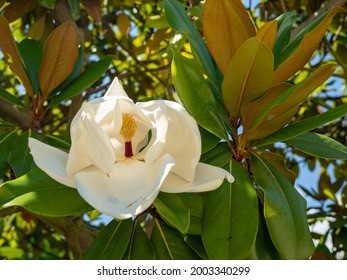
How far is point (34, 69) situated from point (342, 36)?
1701mm

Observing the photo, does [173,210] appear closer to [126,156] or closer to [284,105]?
[126,156]

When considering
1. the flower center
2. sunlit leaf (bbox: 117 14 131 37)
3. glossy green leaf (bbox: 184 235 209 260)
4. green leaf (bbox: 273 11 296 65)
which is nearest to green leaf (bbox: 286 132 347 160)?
green leaf (bbox: 273 11 296 65)

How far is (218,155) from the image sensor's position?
1.28 m

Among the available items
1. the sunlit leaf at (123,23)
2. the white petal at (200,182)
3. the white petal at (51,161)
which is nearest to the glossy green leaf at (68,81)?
the white petal at (51,161)

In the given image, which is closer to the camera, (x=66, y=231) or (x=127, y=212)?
(x=127, y=212)

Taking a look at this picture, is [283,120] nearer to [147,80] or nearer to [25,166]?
[25,166]

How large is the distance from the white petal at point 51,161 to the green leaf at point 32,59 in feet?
2.15

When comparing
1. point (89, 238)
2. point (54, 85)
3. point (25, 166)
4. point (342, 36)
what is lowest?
point (89, 238)

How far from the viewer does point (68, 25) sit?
159 cm

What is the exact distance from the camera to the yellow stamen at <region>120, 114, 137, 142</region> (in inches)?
42.7

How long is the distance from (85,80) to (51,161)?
2.00 ft

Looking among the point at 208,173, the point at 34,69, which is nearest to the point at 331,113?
the point at 208,173

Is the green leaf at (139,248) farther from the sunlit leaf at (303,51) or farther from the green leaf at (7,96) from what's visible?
the green leaf at (7,96)

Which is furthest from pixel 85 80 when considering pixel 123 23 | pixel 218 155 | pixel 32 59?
pixel 123 23
